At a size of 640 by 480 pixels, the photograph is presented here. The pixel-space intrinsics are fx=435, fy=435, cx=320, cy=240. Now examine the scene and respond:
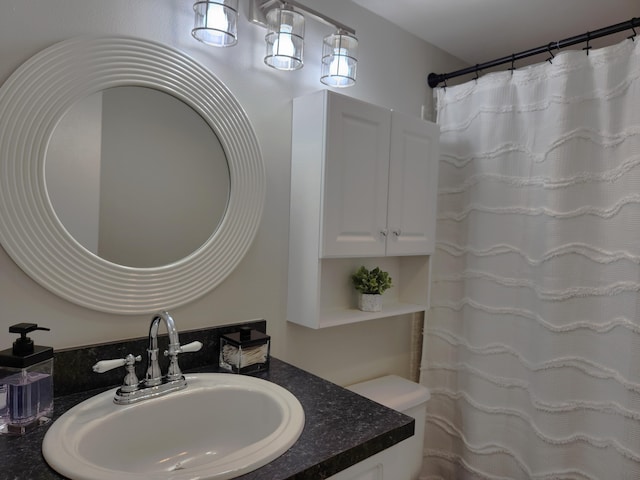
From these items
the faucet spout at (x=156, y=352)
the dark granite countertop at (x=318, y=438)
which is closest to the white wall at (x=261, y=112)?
the faucet spout at (x=156, y=352)

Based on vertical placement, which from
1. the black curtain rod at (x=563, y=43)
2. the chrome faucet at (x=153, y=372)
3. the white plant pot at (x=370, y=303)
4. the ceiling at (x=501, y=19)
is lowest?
the chrome faucet at (x=153, y=372)

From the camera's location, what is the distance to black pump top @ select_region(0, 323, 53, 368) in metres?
0.91

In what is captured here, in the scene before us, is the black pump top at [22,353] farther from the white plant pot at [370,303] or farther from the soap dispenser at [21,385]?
the white plant pot at [370,303]

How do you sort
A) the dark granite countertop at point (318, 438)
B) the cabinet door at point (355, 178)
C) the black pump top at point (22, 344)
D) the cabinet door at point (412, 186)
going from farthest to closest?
the cabinet door at point (412, 186) < the cabinet door at point (355, 178) < the black pump top at point (22, 344) < the dark granite countertop at point (318, 438)

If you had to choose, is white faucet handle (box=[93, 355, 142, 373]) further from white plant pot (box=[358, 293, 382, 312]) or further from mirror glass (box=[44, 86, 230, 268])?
white plant pot (box=[358, 293, 382, 312])

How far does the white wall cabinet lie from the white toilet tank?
332 mm

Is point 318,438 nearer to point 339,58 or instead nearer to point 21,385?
point 21,385

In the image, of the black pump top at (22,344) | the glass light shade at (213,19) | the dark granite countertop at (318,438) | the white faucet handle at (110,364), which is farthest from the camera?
the glass light shade at (213,19)

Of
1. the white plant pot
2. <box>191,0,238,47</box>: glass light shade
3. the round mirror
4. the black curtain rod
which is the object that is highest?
the black curtain rod

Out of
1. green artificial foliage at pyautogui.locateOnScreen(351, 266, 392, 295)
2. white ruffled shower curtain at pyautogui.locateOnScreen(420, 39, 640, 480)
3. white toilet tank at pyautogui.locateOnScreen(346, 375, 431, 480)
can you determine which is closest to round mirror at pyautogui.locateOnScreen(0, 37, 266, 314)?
green artificial foliage at pyautogui.locateOnScreen(351, 266, 392, 295)

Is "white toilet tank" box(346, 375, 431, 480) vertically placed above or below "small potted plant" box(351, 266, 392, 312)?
below

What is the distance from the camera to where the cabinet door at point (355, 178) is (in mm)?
1507

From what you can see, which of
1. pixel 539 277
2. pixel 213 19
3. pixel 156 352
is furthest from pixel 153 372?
pixel 539 277

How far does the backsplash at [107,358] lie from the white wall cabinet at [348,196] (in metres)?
0.37
